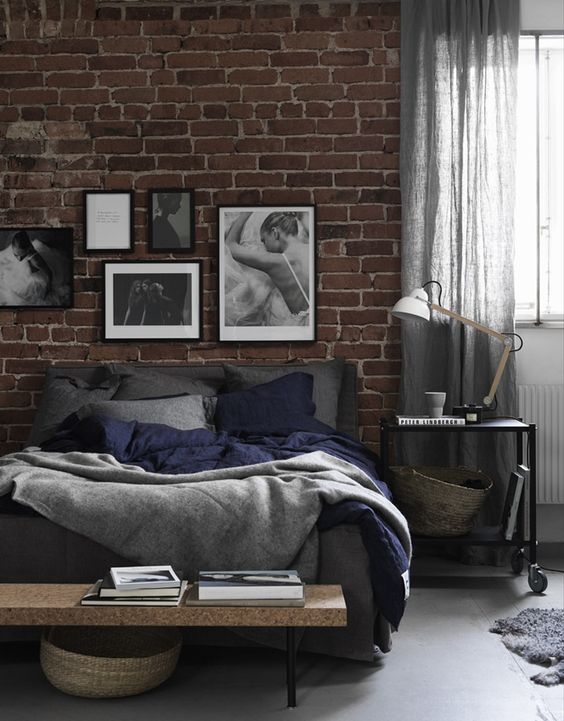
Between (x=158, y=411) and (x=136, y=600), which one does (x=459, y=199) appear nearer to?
(x=158, y=411)

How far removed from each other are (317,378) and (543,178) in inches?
66.2

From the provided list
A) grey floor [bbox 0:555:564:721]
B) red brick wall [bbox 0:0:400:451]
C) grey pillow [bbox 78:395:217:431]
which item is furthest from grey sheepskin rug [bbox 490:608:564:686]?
grey pillow [bbox 78:395:217:431]

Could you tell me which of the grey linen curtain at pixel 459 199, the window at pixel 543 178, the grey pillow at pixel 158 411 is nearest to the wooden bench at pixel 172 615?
the grey pillow at pixel 158 411

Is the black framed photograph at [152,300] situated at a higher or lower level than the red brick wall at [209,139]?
lower

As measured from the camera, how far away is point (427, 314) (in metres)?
4.08

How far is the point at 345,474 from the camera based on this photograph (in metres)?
3.15

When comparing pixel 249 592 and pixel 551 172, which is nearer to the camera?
pixel 249 592

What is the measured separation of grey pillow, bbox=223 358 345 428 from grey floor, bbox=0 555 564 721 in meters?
1.32

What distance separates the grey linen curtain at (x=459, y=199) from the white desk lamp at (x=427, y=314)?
23 cm

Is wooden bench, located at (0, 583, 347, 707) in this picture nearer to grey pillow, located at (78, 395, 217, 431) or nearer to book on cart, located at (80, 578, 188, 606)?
book on cart, located at (80, 578, 188, 606)

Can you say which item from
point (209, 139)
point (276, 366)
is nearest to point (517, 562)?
point (276, 366)

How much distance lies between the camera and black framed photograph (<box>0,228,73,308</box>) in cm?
463

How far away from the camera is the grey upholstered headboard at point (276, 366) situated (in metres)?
4.41

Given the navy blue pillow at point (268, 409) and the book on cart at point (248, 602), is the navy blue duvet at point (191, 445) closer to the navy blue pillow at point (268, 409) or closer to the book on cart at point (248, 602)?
the navy blue pillow at point (268, 409)
